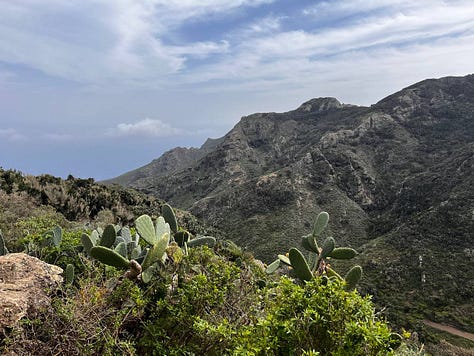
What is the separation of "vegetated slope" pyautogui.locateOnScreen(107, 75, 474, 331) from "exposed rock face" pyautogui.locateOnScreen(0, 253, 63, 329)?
25.2 m

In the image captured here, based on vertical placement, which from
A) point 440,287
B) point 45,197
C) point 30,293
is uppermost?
point 45,197

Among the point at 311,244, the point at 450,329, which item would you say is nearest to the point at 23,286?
the point at 311,244

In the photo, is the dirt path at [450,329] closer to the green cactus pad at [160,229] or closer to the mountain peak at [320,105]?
the green cactus pad at [160,229]

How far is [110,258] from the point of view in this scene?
477cm

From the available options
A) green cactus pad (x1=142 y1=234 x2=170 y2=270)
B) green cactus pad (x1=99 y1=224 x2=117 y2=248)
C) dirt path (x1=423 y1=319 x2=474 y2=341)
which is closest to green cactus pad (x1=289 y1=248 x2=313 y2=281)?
green cactus pad (x1=142 y1=234 x2=170 y2=270)

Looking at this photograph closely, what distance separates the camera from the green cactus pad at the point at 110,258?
185 inches

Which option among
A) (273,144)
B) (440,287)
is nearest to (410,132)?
(273,144)

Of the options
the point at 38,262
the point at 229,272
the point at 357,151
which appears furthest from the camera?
the point at 357,151

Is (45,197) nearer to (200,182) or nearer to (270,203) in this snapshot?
(270,203)

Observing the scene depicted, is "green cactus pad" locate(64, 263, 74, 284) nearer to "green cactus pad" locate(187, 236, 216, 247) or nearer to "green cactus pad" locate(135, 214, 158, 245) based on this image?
"green cactus pad" locate(135, 214, 158, 245)

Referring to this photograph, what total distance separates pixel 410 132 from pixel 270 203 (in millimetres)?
36092

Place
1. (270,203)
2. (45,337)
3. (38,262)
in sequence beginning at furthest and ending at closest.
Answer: (270,203)
(38,262)
(45,337)

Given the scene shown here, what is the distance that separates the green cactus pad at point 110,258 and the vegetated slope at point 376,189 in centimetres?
2462

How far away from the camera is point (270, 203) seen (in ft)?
167
